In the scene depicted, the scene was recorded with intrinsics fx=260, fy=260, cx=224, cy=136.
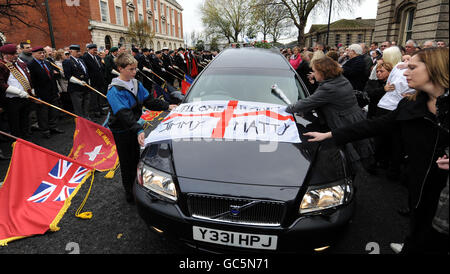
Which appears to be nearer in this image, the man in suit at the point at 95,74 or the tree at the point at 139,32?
the man in suit at the point at 95,74

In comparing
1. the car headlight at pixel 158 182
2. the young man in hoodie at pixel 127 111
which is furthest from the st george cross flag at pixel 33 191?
the car headlight at pixel 158 182

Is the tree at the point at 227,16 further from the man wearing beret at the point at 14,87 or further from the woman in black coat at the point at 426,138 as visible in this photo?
the woman in black coat at the point at 426,138

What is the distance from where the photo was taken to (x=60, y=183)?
3186 millimetres

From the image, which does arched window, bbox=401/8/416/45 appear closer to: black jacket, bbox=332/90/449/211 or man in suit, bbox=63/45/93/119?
man in suit, bbox=63/45/93/119

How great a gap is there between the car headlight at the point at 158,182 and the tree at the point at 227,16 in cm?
5464

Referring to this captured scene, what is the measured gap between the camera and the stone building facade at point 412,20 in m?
12.2

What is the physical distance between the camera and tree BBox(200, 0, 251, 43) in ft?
170

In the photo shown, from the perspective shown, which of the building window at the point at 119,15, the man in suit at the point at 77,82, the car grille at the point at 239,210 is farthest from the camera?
the building window at the point at 119,15

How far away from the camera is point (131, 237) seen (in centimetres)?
264

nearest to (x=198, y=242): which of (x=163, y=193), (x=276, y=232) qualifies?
(x=163, y=193)

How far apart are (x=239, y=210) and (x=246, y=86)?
181cm

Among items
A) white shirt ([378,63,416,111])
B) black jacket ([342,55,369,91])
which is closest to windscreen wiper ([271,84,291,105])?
white shirt ([378,63,416,111])
